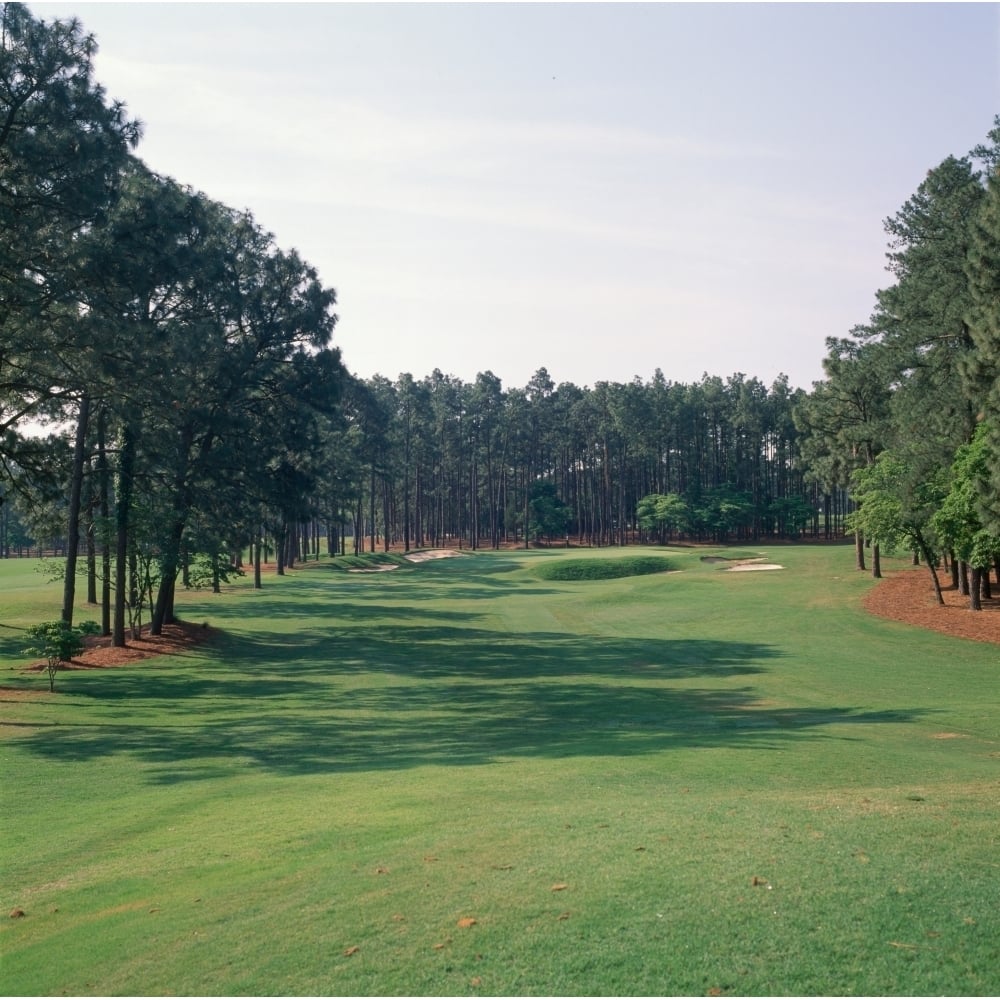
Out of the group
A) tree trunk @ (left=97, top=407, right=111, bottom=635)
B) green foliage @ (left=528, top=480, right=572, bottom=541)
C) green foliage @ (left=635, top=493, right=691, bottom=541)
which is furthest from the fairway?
green foliage @ (left=528, top=480, right=572, bottom=541)

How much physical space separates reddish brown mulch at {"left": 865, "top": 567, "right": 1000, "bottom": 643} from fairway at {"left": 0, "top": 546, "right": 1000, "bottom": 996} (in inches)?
230

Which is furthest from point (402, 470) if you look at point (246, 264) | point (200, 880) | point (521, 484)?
point (200, 880)

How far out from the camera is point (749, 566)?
64875mm

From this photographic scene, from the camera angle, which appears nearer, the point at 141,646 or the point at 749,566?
the point at 141,646

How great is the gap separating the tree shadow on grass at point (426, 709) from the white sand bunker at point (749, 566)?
87.0ft

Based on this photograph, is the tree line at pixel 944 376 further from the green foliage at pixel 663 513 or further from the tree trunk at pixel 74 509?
the green foliage at pixel 663 513

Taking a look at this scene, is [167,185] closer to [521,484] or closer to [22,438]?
[22,438]

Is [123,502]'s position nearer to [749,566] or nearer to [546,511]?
[749,566]

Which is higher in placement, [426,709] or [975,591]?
[975,591]

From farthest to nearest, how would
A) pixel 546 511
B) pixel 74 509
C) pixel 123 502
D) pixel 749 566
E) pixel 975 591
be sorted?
1. pixel 546 511
2. pixel 749 566
3. pixel 975 591
4. pixel 123 502
5. pixel 74 509

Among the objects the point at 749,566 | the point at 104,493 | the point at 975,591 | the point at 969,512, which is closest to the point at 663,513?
the point at 749,566

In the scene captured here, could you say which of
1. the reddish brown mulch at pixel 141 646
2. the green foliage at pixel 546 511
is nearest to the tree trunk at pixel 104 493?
the reddish brown mulch at pixel 141 646

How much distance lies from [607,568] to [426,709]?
4679 cm

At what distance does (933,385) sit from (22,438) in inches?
1398
